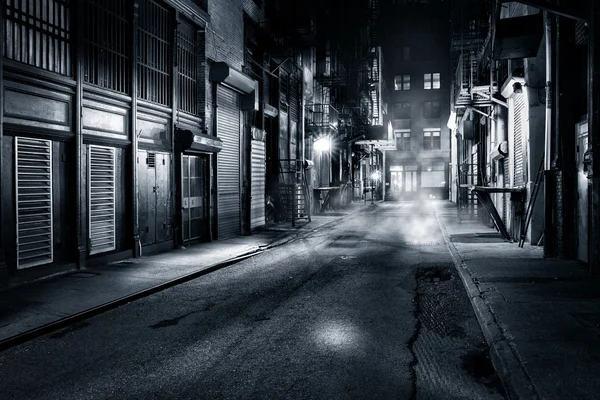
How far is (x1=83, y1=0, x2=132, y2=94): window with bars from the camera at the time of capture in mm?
10984

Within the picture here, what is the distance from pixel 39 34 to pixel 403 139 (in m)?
55.1

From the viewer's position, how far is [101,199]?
1136 cm

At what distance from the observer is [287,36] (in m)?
22.8

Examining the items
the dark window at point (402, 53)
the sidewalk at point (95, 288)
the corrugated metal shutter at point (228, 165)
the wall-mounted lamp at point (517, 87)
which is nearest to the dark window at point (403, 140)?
the dark window at point (402, 53)

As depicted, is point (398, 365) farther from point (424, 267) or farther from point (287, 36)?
point (287, 36)

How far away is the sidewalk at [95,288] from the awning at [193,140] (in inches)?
111

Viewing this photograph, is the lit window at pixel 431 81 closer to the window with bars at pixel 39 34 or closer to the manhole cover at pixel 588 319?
the window with bars at pixel 39 34

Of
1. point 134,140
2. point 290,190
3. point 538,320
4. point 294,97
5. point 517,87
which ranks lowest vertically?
point 538,320

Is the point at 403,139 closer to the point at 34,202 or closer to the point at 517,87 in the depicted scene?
the point at 517,87

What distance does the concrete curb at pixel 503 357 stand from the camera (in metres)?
4.26

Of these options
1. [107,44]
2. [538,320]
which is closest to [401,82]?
[107,44]

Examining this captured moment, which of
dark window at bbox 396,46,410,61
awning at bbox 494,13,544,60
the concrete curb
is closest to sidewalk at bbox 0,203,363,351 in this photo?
the concrete curb

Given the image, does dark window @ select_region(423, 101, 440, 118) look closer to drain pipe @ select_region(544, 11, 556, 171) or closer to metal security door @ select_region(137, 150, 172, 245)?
drain pipe @ select_region(544, 11, 556, 171)

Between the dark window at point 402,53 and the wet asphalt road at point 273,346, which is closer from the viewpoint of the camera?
the wet asphalt road at point 273,346
